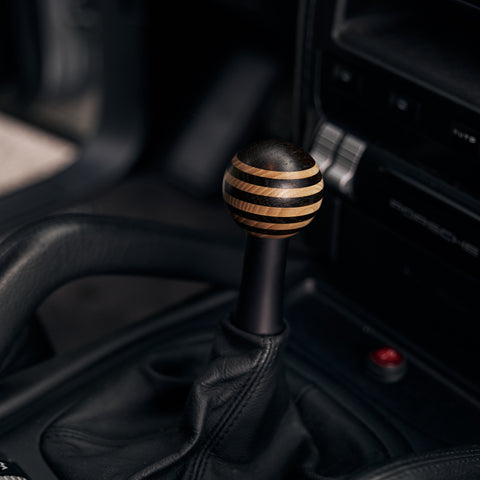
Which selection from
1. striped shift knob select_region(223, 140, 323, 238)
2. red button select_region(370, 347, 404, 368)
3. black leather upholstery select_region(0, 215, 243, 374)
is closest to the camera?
striped shift knob select_region(223, 140, 323, 238)

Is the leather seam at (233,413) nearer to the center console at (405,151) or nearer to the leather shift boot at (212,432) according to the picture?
the leather shift boot at (212,432)

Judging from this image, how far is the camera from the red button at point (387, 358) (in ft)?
2.35

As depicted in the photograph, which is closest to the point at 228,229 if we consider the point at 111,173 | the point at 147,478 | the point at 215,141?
the point at 215,141

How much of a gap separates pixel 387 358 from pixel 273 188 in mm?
339

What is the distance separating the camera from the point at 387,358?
722 mm

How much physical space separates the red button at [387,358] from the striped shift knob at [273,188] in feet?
0.96

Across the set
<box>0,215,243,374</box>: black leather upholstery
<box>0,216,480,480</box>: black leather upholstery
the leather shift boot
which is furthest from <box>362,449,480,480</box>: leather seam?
<box>0,215,243,374</box>: black leather upholstery

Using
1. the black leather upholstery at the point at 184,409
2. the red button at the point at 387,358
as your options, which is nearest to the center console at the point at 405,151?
the red button at the point at 387,358

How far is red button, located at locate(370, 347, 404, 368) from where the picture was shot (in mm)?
716

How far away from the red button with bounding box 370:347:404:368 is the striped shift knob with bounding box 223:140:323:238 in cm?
29

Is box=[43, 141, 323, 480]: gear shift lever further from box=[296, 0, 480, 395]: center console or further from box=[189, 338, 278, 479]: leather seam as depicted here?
box=[296, 0, 480, 395]: center console

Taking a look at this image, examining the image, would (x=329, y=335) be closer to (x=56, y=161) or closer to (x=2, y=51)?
(x=56, y=161)

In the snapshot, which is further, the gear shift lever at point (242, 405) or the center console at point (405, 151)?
the center console at point (405, 151)

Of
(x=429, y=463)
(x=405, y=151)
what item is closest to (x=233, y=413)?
(x=429, y=463)
